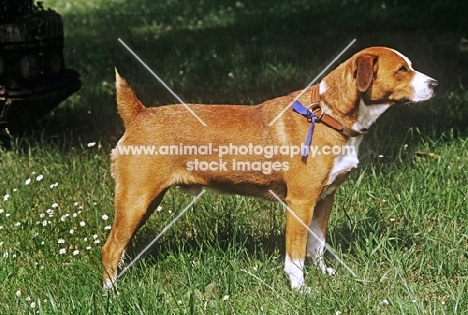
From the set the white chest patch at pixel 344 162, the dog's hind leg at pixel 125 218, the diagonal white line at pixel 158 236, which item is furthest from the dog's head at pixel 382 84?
the dog's hind leg at pixel 125 218

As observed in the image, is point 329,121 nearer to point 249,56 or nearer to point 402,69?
point 402,69

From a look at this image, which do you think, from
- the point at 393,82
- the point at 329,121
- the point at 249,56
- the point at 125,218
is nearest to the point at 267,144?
the point at 329,121

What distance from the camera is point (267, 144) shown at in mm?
4062

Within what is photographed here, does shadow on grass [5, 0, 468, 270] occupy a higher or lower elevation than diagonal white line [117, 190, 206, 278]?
lower

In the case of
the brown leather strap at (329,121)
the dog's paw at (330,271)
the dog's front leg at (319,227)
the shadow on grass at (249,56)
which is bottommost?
the shadow on grass at (249,56)

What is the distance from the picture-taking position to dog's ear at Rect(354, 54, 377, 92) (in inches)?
151

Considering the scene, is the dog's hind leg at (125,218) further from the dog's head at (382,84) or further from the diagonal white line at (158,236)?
the dog's head at (382,84)

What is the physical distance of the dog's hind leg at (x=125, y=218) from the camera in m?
3.97

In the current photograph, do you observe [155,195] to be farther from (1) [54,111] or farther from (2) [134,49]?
(2) [134,49]

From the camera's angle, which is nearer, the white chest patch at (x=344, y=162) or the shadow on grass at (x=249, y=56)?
the white chest patch at (x=344, y=162)

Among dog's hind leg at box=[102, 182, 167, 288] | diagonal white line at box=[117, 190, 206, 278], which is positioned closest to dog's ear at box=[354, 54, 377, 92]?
diagonal white line at box=[117, 190, 206, 278]

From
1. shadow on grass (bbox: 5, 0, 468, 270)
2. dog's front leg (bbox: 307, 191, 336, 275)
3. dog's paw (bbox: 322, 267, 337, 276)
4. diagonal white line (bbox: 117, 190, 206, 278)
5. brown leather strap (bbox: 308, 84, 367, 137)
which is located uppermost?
brown leather strap (bbox: 308, 84, 367, 137)

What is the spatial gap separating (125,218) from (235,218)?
3.10 ft

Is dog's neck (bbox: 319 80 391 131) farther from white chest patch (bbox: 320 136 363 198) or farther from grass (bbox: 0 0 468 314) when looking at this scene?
grass (bbox: 0 0 468 314)
